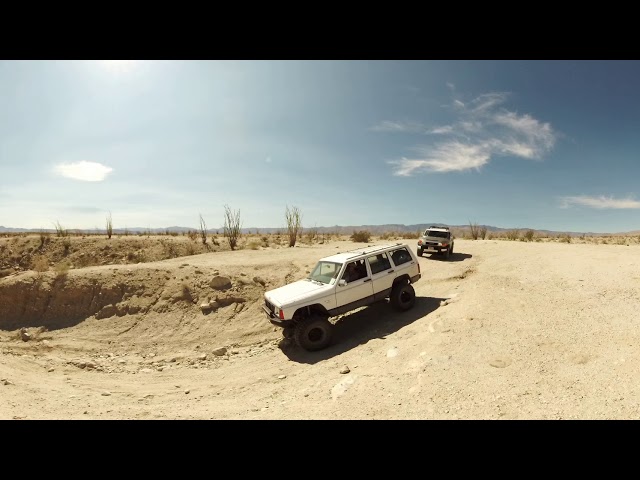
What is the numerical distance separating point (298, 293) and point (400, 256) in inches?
152

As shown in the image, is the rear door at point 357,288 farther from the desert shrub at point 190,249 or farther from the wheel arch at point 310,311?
the desert shrub at point 190,249

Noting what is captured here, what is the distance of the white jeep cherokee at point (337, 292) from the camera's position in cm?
856

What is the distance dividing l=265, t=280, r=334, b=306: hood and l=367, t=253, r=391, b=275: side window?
1667 millimetres

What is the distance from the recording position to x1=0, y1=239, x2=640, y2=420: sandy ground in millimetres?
5156

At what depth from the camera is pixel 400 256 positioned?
34.6ft

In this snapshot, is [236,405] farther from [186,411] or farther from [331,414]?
[331,414]

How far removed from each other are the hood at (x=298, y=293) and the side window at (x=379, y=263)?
167 centimetres

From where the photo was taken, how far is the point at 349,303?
920cm

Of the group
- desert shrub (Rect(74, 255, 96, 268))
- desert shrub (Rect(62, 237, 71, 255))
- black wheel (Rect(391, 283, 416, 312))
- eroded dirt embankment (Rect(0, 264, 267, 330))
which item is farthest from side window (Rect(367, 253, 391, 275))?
desert shrub (Rect(62, 237, 71, 255))

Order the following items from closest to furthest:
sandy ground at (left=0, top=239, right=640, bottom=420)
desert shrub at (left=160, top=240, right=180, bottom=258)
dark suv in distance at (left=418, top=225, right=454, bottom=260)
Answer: sandy ground at (left=0, top=239, right=640, bottom=420)
dark suv in distance at (left=418, top=225, right=454, bottom=260)
desert shrub at (left=160, top=240, right=180, bottom=258)

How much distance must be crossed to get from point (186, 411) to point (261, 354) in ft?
11.2

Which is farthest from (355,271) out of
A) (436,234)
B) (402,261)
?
(436,234)

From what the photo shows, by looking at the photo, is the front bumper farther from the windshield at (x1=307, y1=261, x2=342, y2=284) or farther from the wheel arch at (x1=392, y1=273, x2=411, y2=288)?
the wheel arch at (x1=392, y1=273, x2=411, y2=288)
